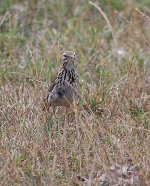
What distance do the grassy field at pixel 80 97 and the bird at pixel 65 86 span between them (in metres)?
0.12

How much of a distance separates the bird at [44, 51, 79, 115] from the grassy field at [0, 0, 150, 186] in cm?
12

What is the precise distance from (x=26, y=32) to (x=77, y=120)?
3711 mm

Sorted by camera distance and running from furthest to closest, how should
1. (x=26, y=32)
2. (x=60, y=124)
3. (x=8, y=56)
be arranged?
(x=26, y=32) < (x=8, y=56) < (x=60, y=124)

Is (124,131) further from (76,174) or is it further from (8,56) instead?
(8,56)

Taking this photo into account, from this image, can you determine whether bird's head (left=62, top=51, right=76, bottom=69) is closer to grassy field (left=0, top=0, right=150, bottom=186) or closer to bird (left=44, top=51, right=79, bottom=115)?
bird (left=44, top=51, right=79, bottom=115)

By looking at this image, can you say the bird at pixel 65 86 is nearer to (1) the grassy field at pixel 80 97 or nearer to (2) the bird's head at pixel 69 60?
(2) the bird's head at pixel 69 60

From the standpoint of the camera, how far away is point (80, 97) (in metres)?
7.67

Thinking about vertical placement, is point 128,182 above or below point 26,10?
below

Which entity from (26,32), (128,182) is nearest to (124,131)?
(128,182)

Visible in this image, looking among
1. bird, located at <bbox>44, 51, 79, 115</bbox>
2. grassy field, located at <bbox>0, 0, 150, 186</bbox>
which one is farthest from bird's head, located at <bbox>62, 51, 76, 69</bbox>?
grassy field, located at <bbox>0, 0, 150, 186</bbox>

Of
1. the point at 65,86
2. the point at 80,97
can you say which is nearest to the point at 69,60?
the point at 65,86

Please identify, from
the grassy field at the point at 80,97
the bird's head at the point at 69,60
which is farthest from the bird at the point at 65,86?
the grassy field at the point at 80,97

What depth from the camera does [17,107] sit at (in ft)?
24.9

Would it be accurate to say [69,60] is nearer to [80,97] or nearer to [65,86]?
[65,86]
